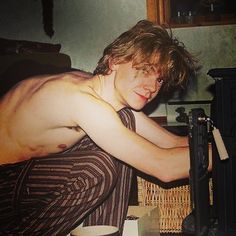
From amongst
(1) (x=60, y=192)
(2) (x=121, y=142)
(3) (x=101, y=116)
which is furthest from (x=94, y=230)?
(3) (x=101, y=116)

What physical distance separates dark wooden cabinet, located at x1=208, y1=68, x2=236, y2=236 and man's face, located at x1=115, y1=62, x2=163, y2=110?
1.31 ft

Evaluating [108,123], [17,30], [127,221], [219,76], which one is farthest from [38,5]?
[127,221]

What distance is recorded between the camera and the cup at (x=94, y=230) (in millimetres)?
2029

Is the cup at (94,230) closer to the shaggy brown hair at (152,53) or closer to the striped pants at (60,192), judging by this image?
the striped pants at (60,192)

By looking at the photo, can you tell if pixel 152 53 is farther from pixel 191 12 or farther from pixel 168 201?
pixel 168 201

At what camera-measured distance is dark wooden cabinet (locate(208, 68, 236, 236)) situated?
181 centimetres

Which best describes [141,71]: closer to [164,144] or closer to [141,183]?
[164,144]

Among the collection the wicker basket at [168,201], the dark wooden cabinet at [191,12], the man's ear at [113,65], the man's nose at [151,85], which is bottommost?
the wicker basket at [168,201]

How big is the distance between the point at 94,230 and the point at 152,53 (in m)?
0.97

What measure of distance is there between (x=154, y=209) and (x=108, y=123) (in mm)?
611

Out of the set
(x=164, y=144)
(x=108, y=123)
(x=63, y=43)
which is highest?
(x=63, y=43)

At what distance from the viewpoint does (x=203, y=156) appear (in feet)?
6.23

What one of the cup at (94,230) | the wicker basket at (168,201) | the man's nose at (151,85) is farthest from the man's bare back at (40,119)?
the wicker basket at (168,201)

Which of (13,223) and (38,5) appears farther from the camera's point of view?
(38,5)
